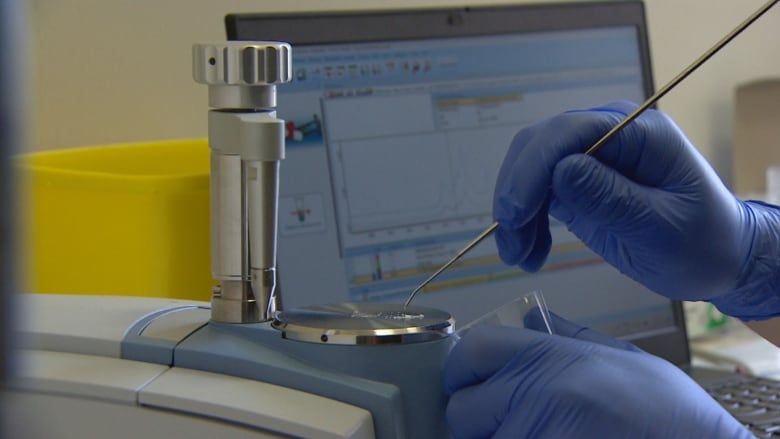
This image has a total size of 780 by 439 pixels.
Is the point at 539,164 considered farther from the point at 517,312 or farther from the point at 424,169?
the point at 424,169

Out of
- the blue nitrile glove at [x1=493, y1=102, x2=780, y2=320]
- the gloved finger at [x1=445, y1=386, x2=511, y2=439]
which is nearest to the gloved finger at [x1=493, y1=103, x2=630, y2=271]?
the blue nitrile glove at [x1=493, y1=102, x2=780, y2=320]

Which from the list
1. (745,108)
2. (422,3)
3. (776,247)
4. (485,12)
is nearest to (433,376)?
(776,247)

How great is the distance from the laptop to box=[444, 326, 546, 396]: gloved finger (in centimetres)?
32

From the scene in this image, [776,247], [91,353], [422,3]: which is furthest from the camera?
[422,3]

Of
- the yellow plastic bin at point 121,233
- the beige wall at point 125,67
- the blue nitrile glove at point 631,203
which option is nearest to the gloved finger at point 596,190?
the blue nitrile glove at point 631,203

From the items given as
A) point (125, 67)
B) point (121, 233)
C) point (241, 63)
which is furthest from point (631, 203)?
point (125, 67)

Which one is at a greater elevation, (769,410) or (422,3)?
(422,3)

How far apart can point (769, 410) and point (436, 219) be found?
35 centimetres

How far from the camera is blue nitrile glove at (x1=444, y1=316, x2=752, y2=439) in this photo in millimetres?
→ 465

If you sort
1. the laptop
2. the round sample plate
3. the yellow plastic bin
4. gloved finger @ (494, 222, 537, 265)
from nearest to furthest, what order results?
1. the round sample plate
2. gloved finger @ (494, 222, 537, 265)
3. the yellow plastic bin
4. the laptop

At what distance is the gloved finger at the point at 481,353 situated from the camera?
19.0 inches

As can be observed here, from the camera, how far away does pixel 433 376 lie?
0.48 meters

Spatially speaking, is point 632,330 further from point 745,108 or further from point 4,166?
→ point 4,166

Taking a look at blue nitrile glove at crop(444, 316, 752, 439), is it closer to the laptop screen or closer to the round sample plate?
the round sample plate
